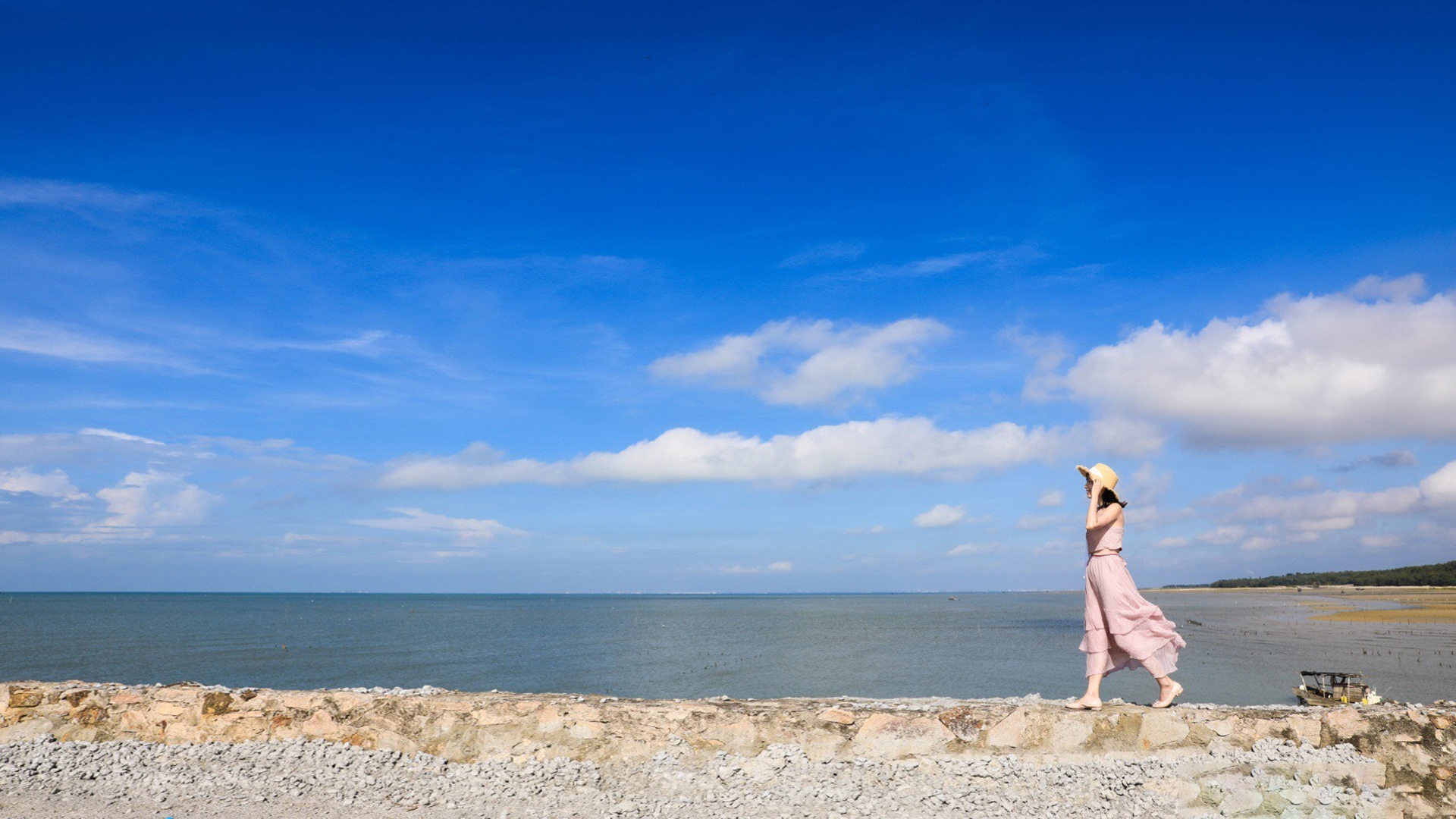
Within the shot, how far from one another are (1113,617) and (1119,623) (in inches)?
2.9

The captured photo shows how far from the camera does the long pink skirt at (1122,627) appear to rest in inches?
326

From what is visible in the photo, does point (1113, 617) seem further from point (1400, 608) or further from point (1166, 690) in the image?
point (1400, 608)

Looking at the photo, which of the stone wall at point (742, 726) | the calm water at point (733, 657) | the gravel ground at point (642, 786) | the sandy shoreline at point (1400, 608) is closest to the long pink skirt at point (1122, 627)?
the stone wall at point (742, 726)

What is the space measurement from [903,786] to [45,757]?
355 inches

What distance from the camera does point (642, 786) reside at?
8.23m

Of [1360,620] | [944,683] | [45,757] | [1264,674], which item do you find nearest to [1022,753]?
[45,757]

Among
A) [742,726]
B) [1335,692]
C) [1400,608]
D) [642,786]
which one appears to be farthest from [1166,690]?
[1400,608]

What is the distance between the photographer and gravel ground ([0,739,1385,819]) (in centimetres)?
746

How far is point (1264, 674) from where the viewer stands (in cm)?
3450

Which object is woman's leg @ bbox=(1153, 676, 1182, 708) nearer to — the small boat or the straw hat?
the straw hat

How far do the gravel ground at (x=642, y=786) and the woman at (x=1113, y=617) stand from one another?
0.83 m

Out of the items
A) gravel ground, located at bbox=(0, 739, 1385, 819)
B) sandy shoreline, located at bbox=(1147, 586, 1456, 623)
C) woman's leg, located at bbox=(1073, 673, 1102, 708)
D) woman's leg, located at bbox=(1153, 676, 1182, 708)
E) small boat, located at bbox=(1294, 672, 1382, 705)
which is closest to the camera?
gravel ground, located at bbox=(0, 739, 1385, 819)

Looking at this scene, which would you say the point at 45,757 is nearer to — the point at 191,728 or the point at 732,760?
the point at 191,728

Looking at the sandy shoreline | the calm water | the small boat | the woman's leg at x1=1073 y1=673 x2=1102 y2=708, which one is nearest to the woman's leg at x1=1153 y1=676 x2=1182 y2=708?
the woman's leg at x1=1073 y1=673 x2=1102 y2=708
